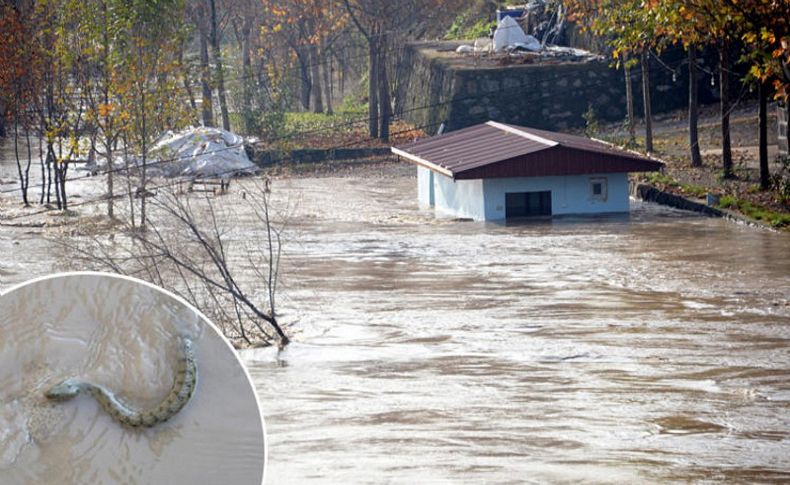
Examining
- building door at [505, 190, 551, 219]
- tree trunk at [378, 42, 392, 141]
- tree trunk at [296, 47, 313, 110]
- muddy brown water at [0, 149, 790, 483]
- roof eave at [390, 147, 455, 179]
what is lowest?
muddy brown water at [0, 149, 790, 483]

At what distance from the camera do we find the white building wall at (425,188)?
120ft

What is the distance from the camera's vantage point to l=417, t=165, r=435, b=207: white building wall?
1435 inches

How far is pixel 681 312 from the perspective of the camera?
54.5 feet

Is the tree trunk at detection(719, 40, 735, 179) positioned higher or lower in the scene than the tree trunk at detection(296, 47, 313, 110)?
lower

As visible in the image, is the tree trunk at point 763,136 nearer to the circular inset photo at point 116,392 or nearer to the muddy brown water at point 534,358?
the muddy brown water at point 534,358

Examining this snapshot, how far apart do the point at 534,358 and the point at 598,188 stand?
19.8 metres

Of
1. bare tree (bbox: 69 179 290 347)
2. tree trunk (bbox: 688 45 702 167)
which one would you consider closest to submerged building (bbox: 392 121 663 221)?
tree trunk (bbox: 688 45 702 167)

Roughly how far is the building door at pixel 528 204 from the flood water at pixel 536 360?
16.0ft

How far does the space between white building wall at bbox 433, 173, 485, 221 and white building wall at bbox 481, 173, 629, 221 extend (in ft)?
1.07

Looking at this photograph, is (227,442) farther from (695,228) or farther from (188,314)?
(695,228)

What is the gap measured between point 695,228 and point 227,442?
25.1 meters

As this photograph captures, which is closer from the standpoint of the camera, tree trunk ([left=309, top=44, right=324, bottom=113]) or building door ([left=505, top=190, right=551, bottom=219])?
building door ([left=505, top=190, right=551, bottom=219])

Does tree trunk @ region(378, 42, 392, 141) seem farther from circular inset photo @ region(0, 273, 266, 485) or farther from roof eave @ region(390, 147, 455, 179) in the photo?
circular inset photo @ region(0, 273, 266, 485)

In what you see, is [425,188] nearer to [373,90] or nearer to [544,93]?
[544,93]
